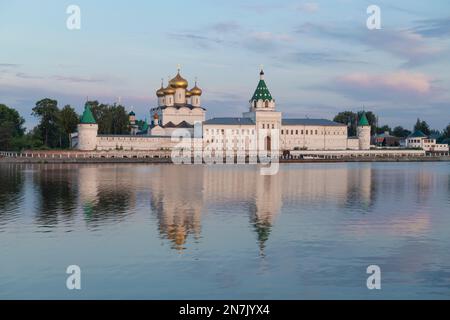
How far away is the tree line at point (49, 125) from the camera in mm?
49500

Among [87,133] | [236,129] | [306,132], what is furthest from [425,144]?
[87,133]

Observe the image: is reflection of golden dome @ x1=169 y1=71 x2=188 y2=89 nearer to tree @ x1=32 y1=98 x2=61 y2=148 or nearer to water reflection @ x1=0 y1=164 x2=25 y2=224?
tree @ x1=32 y1=98 x2=61 y2=148

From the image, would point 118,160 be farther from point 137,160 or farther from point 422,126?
point 422,126

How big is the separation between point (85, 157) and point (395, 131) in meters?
54.8

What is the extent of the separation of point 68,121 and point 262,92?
780 inches

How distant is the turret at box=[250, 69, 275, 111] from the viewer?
61094 mm

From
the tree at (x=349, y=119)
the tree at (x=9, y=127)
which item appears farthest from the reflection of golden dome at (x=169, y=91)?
the tree at (x=349, y=119)

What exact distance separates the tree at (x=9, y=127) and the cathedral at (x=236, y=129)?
562 cm

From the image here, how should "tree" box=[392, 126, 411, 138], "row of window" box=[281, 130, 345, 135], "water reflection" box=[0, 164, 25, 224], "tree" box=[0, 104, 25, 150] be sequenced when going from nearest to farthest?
1. "water reflection" box=[0, 164, 25, 224]
2. "tree" box=[0, 104, 25, 150]
3. "row of window" box=[281, 130, 345, 135]
4. "tree" box=[392, 126, 411, 138]

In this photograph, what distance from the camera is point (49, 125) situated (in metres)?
51.7

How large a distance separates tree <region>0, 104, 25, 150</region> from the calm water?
105 feet

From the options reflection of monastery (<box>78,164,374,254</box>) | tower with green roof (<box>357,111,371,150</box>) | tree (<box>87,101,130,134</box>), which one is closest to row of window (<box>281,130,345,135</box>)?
tower with green roof (<box>357,111,371,150</box>)

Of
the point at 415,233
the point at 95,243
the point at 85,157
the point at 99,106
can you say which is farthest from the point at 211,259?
the point at 99,106
